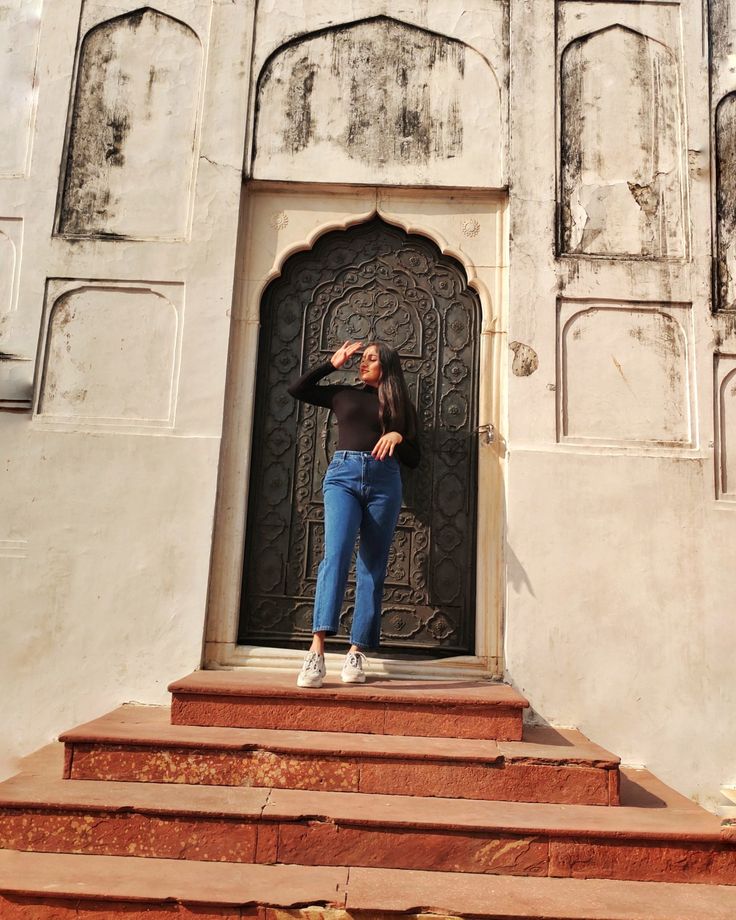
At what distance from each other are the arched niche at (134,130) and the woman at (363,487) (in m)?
1.75

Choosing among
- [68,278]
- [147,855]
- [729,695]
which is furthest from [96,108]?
[729,695]

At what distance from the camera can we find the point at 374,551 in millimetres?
4629

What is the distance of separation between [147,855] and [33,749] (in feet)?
6.30

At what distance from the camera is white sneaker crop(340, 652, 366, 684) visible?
14.3 feet

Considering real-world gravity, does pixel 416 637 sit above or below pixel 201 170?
below

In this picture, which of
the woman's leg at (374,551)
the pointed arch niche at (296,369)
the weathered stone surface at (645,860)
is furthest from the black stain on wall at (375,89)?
the weathered stone surface at (645,860)

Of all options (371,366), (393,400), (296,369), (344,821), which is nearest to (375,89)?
(296,369)

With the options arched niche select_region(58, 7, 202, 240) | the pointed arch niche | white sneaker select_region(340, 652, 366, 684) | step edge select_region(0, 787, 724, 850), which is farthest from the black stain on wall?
step edge select_region(0, 787, 724, 850)

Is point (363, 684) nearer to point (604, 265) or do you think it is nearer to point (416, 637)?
point (416, 637)

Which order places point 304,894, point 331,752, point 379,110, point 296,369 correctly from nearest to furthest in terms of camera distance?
point 304,894, point 331,752, point 296,369, point 379,110

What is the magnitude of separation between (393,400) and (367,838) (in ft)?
7.70

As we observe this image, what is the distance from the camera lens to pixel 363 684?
14.3ft

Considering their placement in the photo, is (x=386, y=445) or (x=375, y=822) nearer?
(x=375, y=822)

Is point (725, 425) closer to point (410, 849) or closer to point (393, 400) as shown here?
point (393, 400)
